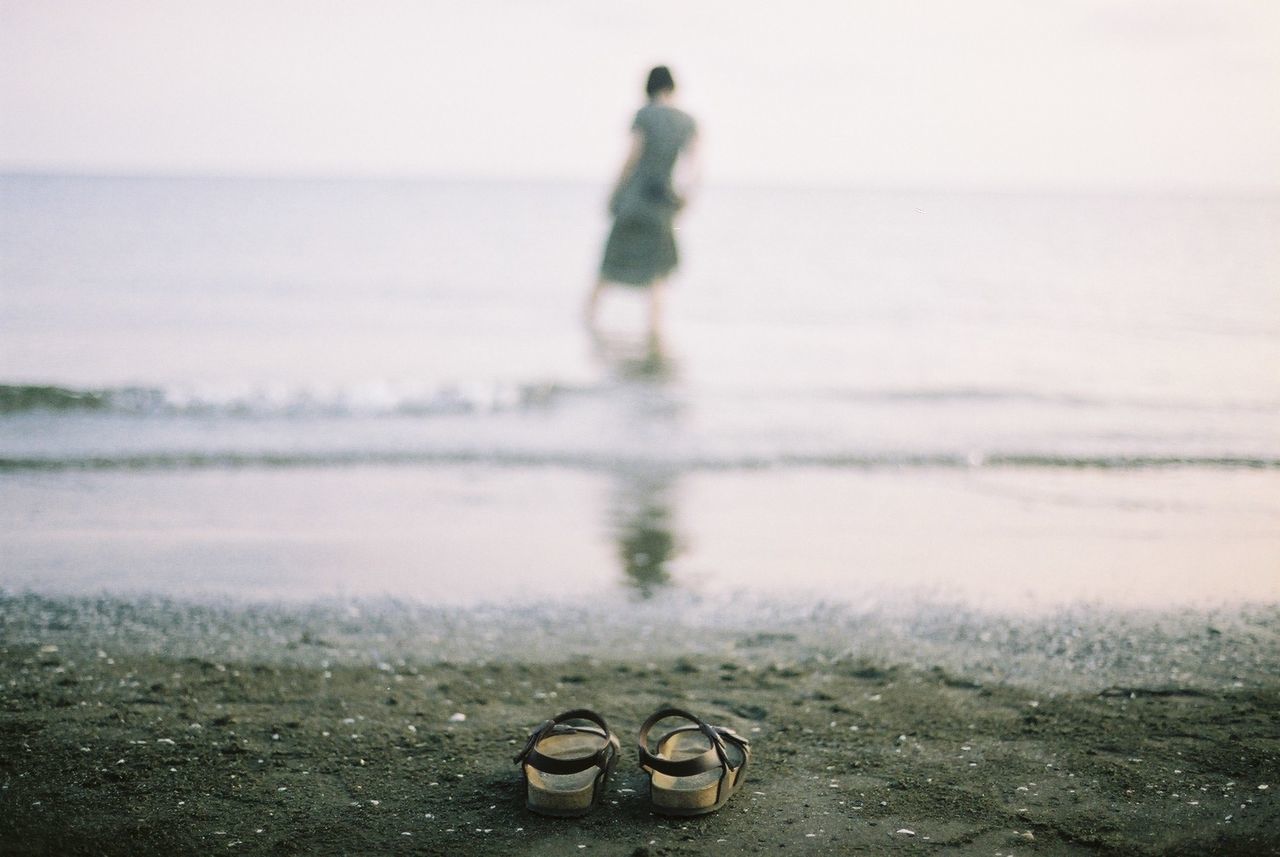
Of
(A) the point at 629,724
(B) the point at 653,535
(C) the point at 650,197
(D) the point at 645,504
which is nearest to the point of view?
(A) the point at 629,724

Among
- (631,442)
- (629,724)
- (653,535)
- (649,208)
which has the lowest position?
(629,724)

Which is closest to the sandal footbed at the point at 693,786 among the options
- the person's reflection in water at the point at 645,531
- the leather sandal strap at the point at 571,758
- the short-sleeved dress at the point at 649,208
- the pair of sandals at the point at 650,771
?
the pair of sandals at the point at 650,771

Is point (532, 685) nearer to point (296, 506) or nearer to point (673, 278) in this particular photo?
point (296, 506)

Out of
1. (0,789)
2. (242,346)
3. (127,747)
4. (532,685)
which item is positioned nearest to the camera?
(0,789)

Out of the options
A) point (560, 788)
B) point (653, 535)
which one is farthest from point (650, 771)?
point (653, 535)

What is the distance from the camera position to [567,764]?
8.55ft

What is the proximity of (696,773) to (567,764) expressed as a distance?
32 cm

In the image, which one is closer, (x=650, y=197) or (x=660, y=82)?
(x=660, y=82)

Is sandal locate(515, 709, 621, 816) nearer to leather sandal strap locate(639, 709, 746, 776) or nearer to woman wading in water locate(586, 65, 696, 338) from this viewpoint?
leather sandal strap locate(639, 709, 746, 776)

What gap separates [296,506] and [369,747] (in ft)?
9.78

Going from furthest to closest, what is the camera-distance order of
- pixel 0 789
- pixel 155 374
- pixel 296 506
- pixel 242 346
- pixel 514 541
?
pixel 242 346 < pixel 155 374 < pixel 296 506 < pixel 514 541 < pixel 0 789

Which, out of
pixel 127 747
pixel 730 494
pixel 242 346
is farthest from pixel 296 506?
pixel 242 346

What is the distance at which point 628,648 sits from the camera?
3.73 metres

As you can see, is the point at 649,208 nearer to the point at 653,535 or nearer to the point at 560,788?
the point at 653,535
